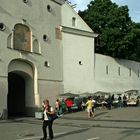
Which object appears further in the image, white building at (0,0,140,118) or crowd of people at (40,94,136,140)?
white building at (0,0,140,118)

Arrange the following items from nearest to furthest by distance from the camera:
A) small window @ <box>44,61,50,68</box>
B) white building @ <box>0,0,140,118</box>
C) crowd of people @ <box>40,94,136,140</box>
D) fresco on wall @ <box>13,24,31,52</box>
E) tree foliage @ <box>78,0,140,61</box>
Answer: crowd of people @ <box>40,94,136,140</box> → white building @ <box>0,0,140,118</box> → fresco on wall @ <box>13,24,31,52</box> → small window @ <box>44,61,50,68</box> → tree foliage @ <box>78,0,140,61</box>

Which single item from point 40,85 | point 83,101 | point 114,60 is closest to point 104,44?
point 114,60

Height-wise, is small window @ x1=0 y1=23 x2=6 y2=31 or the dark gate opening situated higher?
small window @ x1=0 y1=23 x2=6 y2=31

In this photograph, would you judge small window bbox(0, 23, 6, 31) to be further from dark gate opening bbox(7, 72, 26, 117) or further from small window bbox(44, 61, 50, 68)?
dark gate opening bbox(7, 72, 26, 117)

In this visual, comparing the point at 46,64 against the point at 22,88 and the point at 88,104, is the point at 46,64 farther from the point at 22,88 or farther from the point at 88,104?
the point at 88,104

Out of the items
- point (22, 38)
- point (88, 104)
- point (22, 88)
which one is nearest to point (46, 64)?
point (22, 88)

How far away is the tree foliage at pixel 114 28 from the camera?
5175 centimetres

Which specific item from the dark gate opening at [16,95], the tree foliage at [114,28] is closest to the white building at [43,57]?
the dark gate opening at [16,95]

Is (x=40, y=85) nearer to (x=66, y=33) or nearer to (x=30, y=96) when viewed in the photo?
(x=30, y=96)

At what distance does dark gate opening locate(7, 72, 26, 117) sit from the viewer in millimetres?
42719

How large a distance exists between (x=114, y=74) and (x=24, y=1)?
17078 mm

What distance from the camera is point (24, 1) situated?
128 ft

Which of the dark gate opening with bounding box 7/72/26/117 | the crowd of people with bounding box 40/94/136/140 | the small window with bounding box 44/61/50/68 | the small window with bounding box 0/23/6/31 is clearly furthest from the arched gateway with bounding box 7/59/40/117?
the small window with bounding box 0/23/6/31

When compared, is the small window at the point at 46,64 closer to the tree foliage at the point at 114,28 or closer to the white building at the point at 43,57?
the white building at the point at 43,57
